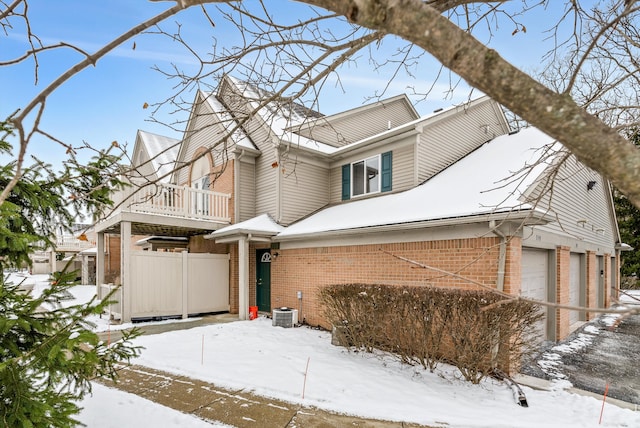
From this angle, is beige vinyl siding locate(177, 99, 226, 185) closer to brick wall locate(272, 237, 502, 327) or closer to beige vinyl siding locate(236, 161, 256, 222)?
beige vinyl siding locate(236, 161, 256, 222)

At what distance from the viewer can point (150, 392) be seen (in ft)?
18.9

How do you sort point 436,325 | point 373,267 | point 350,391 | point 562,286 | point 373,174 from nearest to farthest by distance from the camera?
point 350,391
point 436,325
point 373,267
point 562,286
point 373,174

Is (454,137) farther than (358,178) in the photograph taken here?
No

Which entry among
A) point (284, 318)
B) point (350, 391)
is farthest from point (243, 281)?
point (350, 391)

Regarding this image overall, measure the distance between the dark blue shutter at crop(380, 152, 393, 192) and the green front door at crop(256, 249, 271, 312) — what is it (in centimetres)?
498

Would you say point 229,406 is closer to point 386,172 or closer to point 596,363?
point 596,363

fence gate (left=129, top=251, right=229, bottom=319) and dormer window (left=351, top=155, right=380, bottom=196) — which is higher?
dormer window (left=351, top=155, right=380, bottom=196)

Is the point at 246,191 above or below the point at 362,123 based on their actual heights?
below

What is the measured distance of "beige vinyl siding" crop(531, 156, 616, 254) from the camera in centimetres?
994

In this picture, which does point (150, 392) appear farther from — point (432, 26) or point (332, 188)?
point (332, 188)

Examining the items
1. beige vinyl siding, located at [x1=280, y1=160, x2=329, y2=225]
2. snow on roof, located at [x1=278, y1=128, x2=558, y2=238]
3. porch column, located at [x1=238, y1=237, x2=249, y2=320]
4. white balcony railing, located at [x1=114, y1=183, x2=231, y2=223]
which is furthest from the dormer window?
white balcony railing, located at [x1=114, y1=183, x2=231, y2=223]

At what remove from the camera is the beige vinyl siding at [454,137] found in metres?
11.7

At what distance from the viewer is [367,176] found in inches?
502

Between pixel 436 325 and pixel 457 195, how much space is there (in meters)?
3.93
